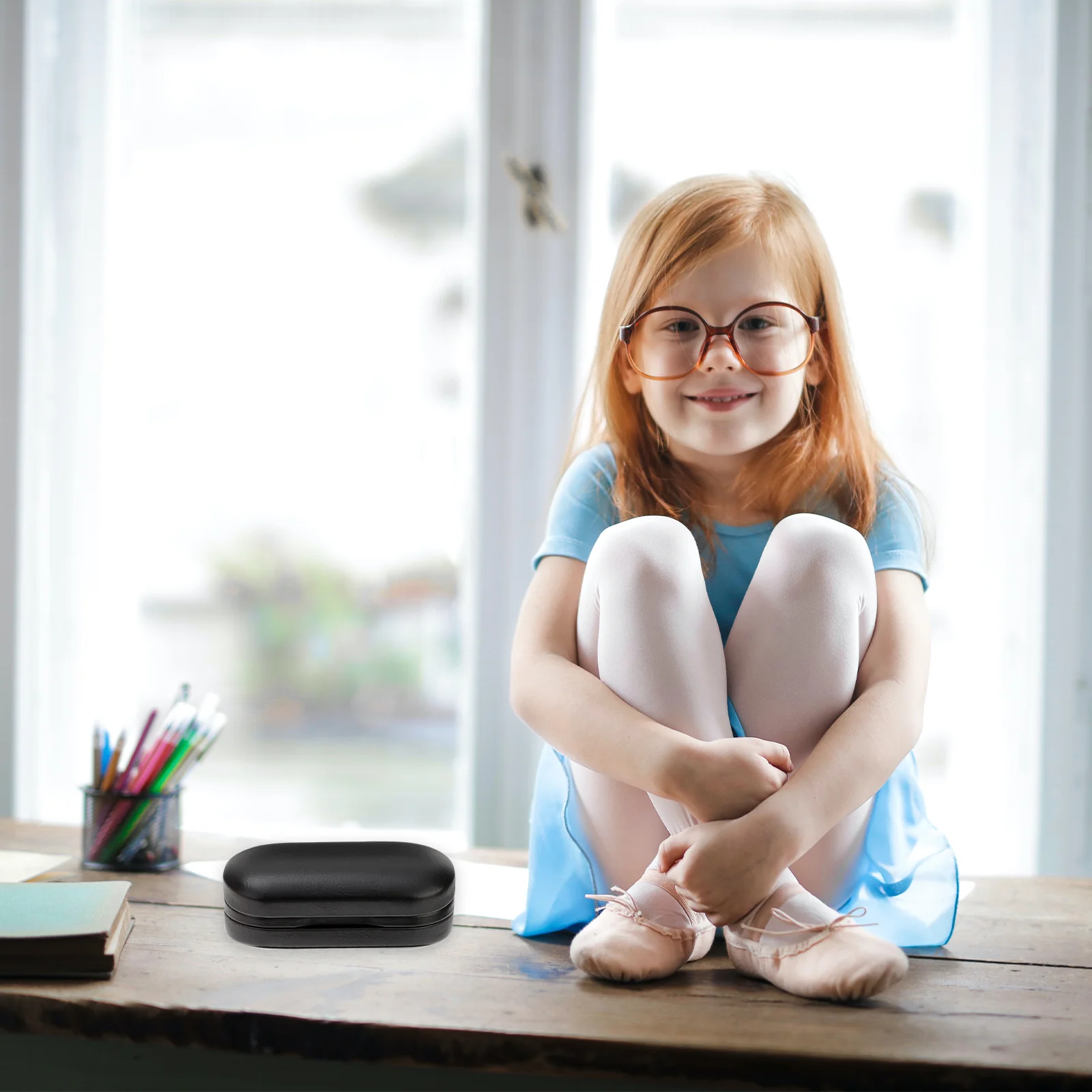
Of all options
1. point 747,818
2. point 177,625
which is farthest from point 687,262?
point 177,625

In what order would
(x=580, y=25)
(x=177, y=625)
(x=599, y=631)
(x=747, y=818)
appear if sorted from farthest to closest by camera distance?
(x=177, y=625)
(x=580, y=25)
(x=599, y=631)
(x=747, y=818)

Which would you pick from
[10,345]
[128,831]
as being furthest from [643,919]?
[10,345]

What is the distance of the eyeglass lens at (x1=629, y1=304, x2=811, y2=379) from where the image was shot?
2.66ft

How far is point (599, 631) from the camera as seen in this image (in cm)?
77

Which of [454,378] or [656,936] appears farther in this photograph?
[454,378]

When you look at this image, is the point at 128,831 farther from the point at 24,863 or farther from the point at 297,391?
the point at 297,391

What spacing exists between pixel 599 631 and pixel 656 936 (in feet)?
0.70

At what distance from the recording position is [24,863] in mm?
978

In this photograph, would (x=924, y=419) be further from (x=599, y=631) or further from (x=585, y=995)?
(x=585, y=995)

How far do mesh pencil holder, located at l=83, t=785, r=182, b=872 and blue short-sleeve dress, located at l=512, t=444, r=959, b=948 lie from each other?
36cm

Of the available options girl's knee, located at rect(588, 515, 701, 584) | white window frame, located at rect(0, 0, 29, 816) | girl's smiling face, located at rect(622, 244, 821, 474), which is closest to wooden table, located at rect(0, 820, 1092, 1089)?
girl's knee, located at rect(588, 515, 701, 584)

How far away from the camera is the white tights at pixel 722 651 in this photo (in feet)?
2.40

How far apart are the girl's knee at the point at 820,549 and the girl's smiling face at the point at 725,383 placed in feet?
0.34

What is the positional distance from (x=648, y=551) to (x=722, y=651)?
0.32ft
